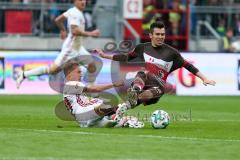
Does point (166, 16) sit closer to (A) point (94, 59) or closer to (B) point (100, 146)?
(A) point (94, 59)

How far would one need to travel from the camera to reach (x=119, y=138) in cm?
1198

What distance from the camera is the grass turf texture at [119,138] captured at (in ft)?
34.0

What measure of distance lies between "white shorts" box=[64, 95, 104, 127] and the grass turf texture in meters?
0.20

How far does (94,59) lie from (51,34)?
277 inches

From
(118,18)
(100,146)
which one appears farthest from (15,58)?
(100,146)

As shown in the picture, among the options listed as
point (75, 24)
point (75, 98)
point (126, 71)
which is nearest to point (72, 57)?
point (75, 24)

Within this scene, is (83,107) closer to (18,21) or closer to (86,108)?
(86,108)

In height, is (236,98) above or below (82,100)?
below

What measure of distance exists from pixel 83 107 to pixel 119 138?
2.01 metres

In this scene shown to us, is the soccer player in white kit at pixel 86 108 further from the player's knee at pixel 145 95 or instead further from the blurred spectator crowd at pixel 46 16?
the blurred spectator crowd at pixel 46 16

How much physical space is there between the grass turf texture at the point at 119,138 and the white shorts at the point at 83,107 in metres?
0.20

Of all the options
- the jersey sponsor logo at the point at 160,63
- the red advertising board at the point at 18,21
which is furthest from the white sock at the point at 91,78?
the jersey sponsor logo at the point at 160,63

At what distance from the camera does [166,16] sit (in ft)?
98.9

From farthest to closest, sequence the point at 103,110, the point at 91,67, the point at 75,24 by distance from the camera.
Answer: the point at 91,67 < the point at 75,24 < the point at 103,110
